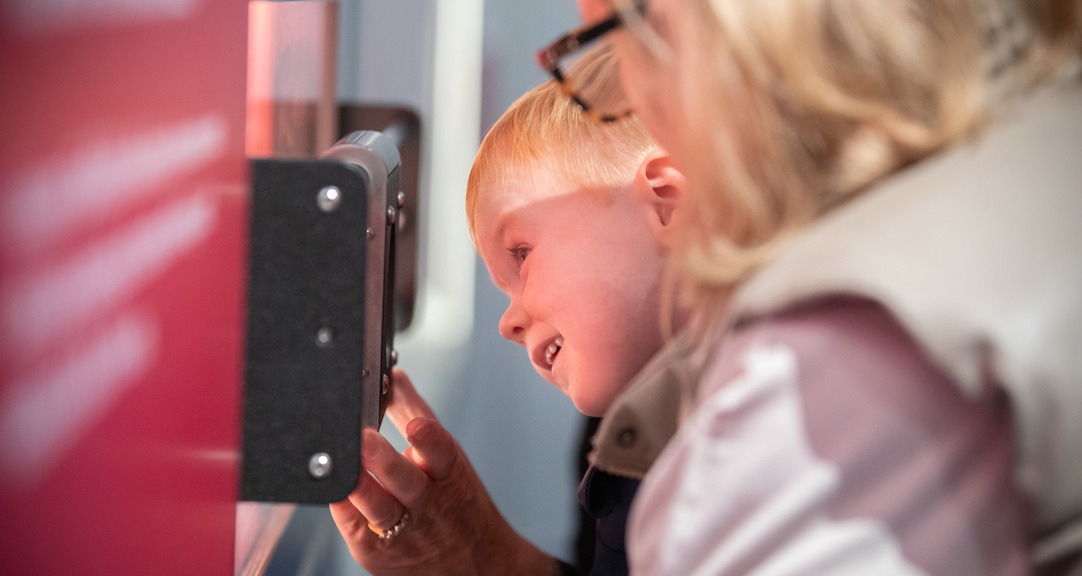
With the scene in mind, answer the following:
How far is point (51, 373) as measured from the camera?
0.96 feet

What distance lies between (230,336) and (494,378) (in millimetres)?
1330

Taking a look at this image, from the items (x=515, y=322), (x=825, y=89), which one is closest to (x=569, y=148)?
(x=515, y=322)

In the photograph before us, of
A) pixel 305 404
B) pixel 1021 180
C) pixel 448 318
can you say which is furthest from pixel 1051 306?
pixel 448 318

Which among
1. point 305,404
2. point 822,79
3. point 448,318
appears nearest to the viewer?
point 822,79

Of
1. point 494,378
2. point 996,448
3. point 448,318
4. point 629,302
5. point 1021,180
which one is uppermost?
point 1021,180

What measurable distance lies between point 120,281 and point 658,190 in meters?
0.64

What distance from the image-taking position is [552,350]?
100cm

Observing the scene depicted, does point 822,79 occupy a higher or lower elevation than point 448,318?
higher

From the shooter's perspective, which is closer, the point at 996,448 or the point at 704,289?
the point at 996,448

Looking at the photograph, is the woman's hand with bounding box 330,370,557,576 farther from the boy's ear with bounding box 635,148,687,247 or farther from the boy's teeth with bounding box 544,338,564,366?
the boy's ear with bounding box 635,148,687,247

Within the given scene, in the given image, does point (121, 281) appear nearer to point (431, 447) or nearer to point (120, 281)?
point (120, 281)

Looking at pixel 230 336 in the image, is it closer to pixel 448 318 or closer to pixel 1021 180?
pixel 1021 180

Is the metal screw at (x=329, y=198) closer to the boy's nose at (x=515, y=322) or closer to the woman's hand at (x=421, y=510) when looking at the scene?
the woman's hand at (x=421, y=510)

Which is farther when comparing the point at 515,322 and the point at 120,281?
the point at 515,322
